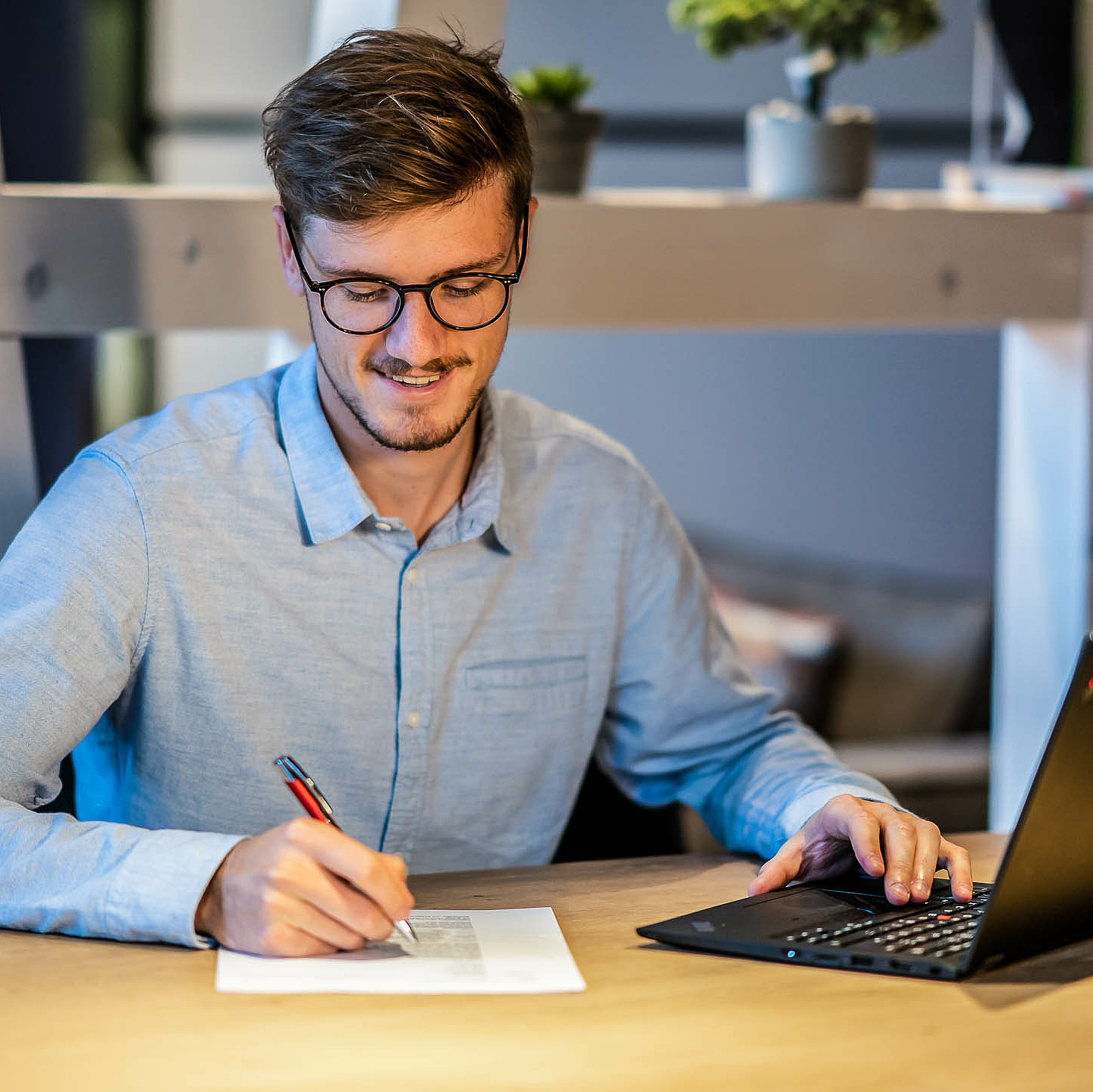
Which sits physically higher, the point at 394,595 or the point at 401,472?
the point at 401,472

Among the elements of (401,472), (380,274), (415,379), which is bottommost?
(401,472)

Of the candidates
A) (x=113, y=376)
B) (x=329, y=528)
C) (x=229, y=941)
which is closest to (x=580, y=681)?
(x=329, y=528)

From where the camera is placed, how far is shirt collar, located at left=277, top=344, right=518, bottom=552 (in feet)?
4.93

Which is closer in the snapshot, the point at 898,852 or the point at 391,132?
the point at 898,852

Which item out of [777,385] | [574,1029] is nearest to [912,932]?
[574,1029]

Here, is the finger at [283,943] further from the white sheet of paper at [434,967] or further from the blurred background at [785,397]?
the blurred background at [785,397]

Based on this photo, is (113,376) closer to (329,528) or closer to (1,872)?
(329,528)

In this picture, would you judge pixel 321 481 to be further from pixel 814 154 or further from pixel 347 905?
pixel 814 154

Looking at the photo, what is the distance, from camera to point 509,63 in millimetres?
3291

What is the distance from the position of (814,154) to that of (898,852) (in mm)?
1196

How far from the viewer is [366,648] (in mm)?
1526

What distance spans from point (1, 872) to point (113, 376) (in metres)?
1.36

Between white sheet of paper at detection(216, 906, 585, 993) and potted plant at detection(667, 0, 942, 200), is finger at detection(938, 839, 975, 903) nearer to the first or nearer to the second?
white sheet of paper at detection(216, 906, 585, 993)

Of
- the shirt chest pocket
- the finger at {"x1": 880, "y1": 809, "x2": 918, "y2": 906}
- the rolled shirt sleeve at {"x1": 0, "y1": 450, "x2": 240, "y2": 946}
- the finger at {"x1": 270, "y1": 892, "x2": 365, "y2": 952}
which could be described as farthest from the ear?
the finger at {"x1": 880, "y1": 809, "x2": 918, "y2": 906}
